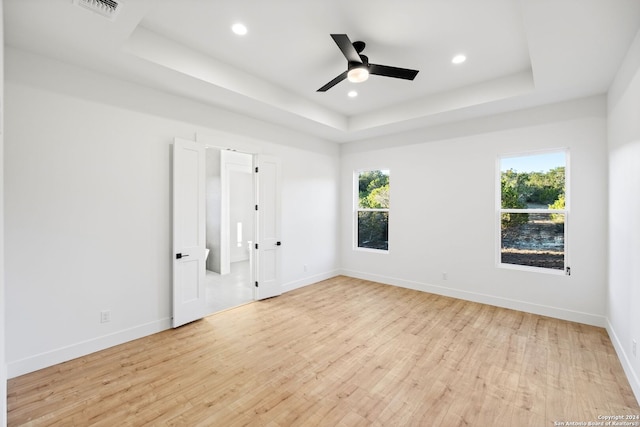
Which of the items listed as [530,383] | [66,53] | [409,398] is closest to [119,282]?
[66,53]

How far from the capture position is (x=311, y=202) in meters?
5.44

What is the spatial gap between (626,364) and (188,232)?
15.2 feet

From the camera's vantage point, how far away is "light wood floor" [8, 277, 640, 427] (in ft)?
6.65

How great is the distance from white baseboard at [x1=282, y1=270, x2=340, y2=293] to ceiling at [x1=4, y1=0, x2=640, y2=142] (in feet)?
9.49

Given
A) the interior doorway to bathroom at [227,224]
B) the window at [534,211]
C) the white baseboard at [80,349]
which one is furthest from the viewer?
the interior doorway to bathroom at [227,224]

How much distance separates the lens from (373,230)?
5758 millimetres

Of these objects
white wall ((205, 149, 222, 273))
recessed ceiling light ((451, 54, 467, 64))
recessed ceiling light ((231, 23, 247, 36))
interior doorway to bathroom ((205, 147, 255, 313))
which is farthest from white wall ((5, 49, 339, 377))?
recessed ceiling light ((451, 54, 467, 64))

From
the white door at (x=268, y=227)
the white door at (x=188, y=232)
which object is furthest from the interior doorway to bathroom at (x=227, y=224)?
the white door at (x=188, y=232)

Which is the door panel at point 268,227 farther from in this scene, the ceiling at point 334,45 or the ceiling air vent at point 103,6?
the ceiling air vent at point 103,6

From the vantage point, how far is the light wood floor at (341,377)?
203 centimetres

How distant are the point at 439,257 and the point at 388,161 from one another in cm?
199

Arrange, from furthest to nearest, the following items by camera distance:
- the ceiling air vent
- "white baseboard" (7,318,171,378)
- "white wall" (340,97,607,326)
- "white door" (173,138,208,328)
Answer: "white wall" (340,97,607,326) → "white door" (173,138,208,328) → "white baseboard" (7,318,171,378) → the ceiling air vent

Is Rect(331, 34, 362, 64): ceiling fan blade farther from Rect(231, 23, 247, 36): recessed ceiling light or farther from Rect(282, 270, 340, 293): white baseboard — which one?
Rect(282, 270, 340, 293): white baseboard

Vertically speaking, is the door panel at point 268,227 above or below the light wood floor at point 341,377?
above
